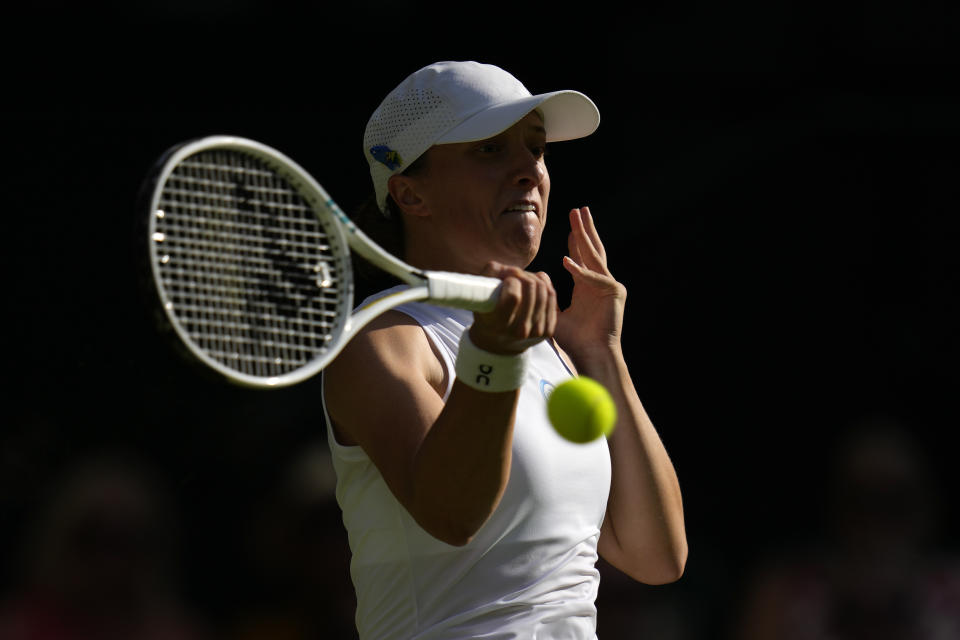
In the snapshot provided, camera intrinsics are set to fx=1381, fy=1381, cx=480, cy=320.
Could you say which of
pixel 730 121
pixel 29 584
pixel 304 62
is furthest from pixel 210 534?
pixel 730 121

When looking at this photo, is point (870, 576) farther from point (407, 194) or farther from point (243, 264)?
point (243, 264)

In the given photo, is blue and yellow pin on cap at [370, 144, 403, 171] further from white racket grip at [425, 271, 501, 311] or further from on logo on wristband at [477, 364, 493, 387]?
on logo on wristband at [477, 364, 493, 387]

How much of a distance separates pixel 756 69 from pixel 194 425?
8.64 ft

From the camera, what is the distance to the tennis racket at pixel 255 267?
6.06 feet

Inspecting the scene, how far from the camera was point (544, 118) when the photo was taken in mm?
2518

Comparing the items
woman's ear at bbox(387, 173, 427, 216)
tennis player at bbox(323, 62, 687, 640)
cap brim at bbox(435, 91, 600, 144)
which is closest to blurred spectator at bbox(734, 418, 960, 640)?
tennis player at bbox(323, 62, 687, 640)

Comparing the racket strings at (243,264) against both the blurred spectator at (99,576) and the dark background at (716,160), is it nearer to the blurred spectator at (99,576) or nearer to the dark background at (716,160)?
the blurred spectator at (99,576)

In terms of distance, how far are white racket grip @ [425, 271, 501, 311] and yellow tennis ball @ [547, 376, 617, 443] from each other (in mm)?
177

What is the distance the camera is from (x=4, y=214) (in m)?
4.56

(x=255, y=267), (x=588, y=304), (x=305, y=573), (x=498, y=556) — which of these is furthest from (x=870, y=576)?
(x=255, y=267)

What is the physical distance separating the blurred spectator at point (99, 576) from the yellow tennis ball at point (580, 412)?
209cm

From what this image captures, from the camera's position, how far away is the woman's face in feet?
7.68

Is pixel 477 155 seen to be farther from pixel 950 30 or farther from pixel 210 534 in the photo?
pixel 950 30

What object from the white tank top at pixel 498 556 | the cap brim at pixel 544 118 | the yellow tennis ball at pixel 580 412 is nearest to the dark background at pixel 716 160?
the cap brim at pixel 544 118
